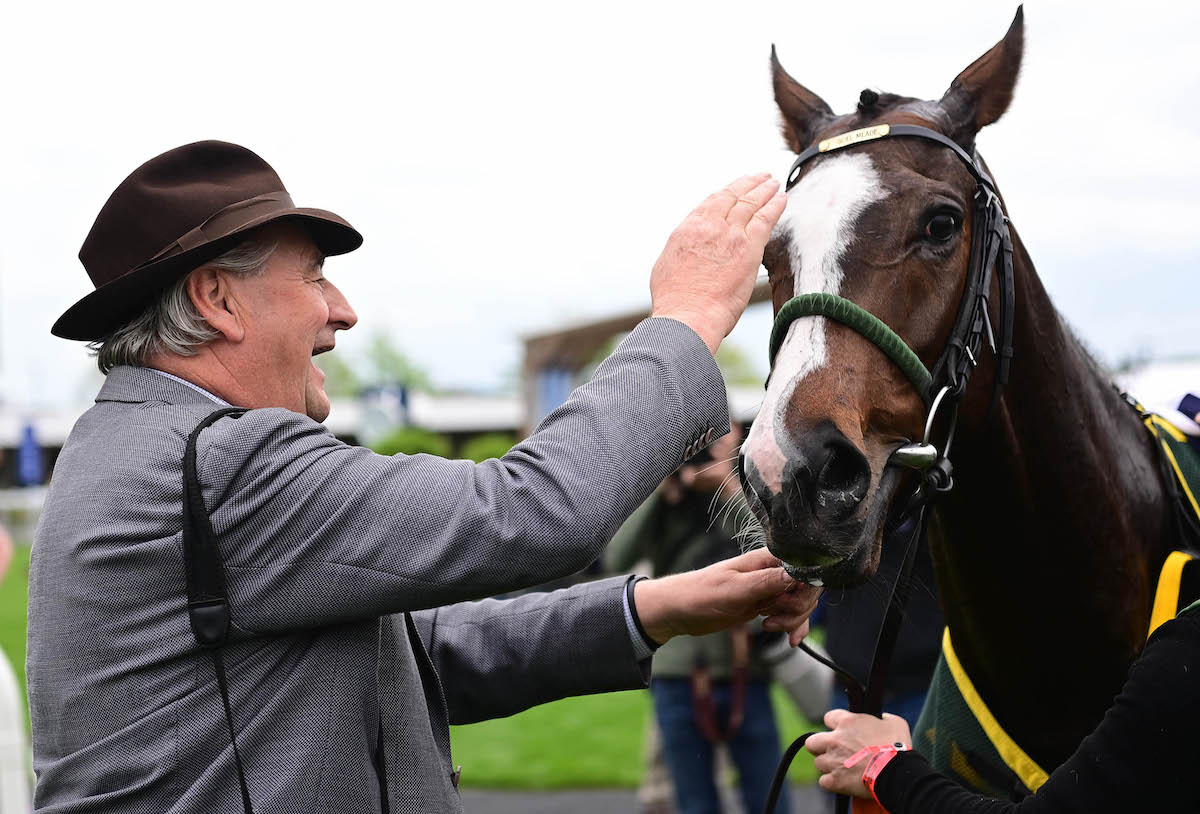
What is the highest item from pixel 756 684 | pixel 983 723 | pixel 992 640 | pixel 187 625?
pixel 187 625

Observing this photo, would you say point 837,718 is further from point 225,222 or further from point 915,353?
point 225,222

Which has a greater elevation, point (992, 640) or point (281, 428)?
point (281, 428)

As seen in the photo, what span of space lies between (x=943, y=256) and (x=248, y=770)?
1562 mm

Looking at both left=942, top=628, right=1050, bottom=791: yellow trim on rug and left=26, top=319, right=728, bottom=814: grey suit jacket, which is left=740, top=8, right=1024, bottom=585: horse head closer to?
left=26, top=319, right=728, bottom=814: grey suit jacket

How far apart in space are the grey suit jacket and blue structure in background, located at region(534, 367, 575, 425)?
17.8 meters

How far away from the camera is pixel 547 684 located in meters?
2.23

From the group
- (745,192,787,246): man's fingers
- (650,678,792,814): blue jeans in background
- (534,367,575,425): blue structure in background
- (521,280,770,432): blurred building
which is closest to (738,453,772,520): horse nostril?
(745,192,787,246): man's fingers

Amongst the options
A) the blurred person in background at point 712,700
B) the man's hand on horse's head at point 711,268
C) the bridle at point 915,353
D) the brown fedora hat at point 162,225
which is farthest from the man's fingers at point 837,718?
the blurred person in background at point 712,700

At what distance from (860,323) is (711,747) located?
3411 millimetres

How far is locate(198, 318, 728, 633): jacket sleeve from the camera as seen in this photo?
5.18 ft

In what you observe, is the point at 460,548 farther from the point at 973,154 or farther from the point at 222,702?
the point at 973,154

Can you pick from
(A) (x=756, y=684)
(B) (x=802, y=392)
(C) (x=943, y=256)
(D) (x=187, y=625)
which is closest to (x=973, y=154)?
(C) (x=943, y=256)

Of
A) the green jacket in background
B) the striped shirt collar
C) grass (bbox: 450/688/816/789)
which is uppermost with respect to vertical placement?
the striped shirt collar

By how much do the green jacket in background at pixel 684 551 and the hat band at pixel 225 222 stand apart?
11.4 feet
